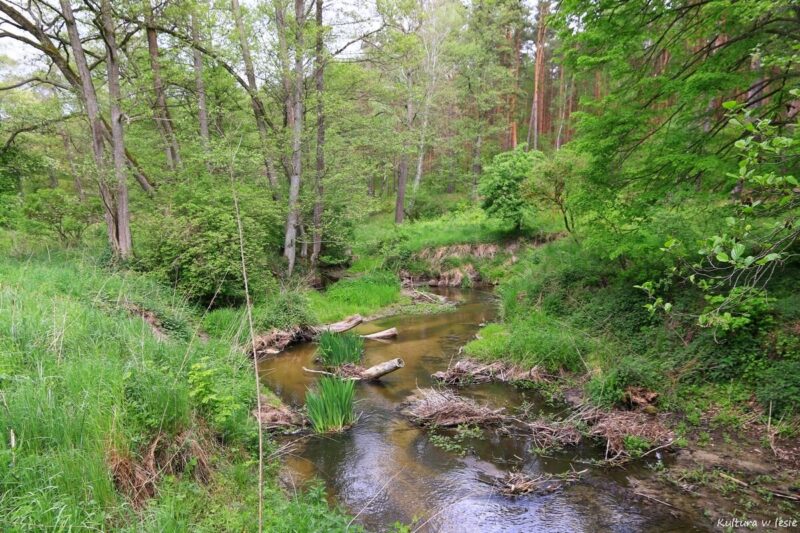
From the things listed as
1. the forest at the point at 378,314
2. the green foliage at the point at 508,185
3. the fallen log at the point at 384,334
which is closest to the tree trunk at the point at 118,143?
the forest at the point at 378,314

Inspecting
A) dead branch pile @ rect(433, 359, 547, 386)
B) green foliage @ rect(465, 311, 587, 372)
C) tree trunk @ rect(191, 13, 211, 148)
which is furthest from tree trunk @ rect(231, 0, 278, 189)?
dead branch pile @ rect(433, 359, 547, 386)

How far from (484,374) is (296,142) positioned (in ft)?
29.5

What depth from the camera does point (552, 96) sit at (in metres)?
29.3

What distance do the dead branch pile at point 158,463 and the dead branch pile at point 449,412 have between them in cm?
319

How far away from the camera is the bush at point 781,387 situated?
5.22 meters

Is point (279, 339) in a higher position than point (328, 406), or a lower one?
lower

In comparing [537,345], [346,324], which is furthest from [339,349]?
[537,345]

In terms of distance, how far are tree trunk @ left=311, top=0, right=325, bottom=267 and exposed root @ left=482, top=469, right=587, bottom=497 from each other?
10813mm

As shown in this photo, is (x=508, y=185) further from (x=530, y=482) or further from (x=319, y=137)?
(x=530, y=482)

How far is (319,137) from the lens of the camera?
46.5 feet

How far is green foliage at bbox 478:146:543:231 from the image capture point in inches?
656

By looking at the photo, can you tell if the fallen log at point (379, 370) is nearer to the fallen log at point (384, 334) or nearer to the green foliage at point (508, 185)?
the fallen log at point (384, 334)

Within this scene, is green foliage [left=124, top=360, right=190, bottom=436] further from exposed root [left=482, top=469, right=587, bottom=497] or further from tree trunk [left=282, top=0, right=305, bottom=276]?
tree trunk [left=282, top=0, right=305, bottom=276]

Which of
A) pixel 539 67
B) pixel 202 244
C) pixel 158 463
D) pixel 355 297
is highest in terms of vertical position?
pixel 539 67
